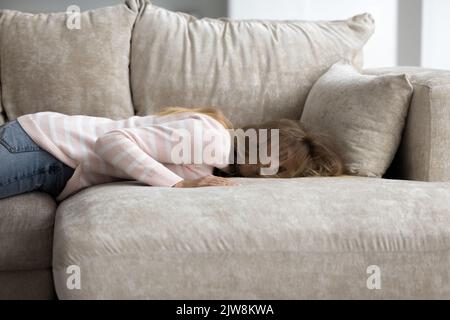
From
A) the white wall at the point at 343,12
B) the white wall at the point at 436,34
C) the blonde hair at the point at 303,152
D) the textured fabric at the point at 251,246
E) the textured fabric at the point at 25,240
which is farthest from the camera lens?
the white wall at the point at 436,34

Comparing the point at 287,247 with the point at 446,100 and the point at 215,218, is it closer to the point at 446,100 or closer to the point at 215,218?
the point at 215,218

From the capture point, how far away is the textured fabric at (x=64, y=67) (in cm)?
245

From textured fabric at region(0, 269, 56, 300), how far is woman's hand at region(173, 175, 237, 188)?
0.40 meters

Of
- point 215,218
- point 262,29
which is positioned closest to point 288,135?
point 215,218

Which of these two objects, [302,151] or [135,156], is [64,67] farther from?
[302,151]

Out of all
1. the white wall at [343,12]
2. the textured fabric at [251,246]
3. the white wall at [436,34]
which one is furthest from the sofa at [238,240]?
the white wall at [436,34]

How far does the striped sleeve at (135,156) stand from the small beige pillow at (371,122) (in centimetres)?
55

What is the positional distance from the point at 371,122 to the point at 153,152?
65 cm

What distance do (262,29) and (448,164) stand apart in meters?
0.86

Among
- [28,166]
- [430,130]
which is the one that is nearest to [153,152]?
[28,166]

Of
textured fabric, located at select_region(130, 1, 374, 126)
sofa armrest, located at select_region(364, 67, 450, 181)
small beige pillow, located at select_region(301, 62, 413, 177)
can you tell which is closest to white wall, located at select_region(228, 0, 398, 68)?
textured fabric, located at select_region(130, 1, 374, 126)

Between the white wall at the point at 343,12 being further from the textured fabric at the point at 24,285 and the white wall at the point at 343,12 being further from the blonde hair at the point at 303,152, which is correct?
the textured fabric at the point at 24,285

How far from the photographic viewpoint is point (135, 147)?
194 centimetres

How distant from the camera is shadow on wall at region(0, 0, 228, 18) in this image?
136 inches
